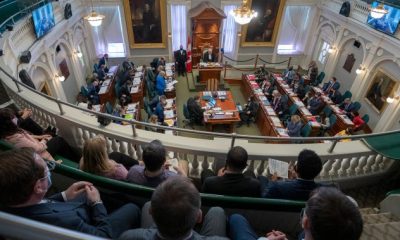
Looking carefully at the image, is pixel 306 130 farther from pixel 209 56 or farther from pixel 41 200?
pixel 41 200

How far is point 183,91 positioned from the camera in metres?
13.1

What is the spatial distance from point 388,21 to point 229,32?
7.43m

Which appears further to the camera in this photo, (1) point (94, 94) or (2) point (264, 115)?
(1) point (94, 94)

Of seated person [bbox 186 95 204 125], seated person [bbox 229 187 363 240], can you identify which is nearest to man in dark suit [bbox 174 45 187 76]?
seated person [bbox 186 95 204 125]

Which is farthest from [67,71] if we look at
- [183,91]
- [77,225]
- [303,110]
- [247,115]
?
[77,225]

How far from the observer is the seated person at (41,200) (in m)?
1.48

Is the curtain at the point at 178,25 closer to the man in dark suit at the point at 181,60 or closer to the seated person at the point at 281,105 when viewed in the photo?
the man in dark suit at the point at 181,60

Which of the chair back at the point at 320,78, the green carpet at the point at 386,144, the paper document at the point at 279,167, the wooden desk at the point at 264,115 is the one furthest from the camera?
the chair back at the point at 320,78

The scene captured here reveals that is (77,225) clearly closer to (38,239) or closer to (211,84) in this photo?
(38,239)

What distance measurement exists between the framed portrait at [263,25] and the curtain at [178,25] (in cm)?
329

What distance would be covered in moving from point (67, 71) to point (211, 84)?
21.6ft

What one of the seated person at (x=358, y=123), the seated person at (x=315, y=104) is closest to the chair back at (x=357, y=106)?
the seated person at (x=358, y=123)

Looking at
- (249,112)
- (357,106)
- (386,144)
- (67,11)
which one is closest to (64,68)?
(67,11)

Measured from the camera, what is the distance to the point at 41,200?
5.74ft
